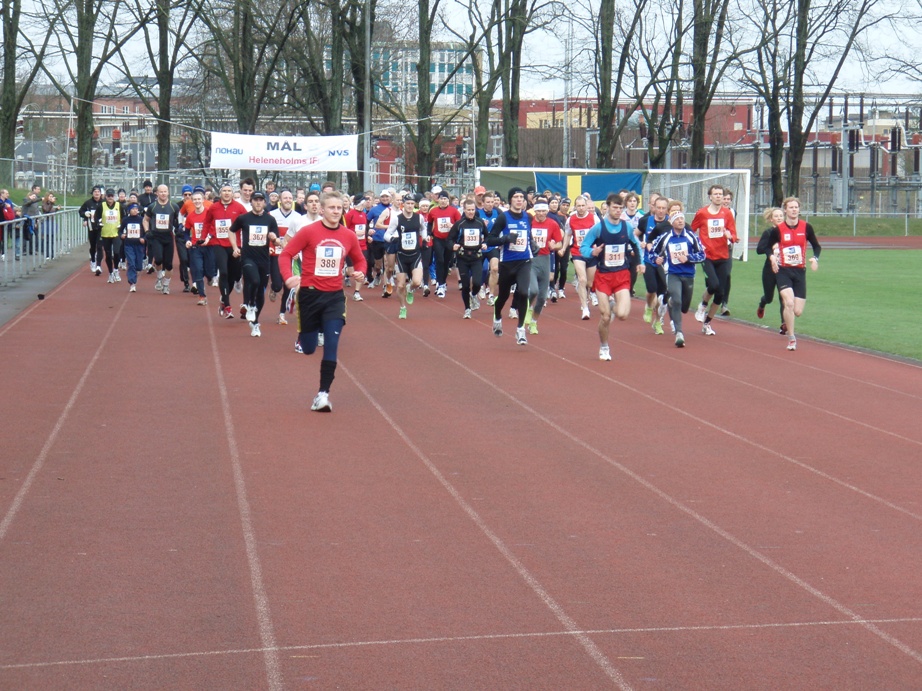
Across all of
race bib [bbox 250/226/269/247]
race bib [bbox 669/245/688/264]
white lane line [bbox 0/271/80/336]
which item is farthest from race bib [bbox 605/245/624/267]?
white lane line [bbox 0/271/80/336]

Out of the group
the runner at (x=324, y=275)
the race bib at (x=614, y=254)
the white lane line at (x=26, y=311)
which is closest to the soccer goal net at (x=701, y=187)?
the white lane line at (x=26, y=311)

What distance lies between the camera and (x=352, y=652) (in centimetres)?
532

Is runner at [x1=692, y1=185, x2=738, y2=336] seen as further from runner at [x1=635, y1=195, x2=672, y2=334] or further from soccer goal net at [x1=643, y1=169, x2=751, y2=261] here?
soccer goal net at [x1=643, y1=169, x2=751, y2=261]

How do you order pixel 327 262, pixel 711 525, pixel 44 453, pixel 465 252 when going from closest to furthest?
pixel 711 525
pixel 44 453
pixel 327 262
pixel 465 252

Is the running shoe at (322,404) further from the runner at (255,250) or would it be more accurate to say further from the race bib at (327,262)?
the runner at (255,250)

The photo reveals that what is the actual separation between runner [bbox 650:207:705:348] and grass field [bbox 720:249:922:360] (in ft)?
8.33

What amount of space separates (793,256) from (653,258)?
1.67 metres

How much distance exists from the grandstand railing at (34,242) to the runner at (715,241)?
10.5 meters

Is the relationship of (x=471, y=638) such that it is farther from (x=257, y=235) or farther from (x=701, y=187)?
(x=701, y=187)

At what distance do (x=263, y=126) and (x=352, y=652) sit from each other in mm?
65734

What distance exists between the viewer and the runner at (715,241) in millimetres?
18375

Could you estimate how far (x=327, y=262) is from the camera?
11430 millimetres

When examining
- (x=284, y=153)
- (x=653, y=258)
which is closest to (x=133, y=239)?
(x=284, y=153)

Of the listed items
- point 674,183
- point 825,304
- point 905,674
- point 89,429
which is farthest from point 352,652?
point 674,183
